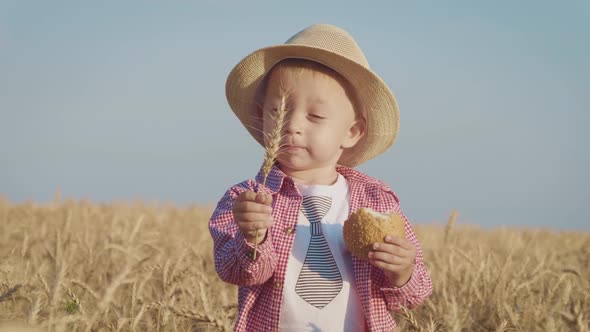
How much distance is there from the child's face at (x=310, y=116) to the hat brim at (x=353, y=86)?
75 mm

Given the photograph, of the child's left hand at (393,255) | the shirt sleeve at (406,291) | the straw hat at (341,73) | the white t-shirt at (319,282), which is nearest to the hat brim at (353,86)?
the straw hat at (341,73)

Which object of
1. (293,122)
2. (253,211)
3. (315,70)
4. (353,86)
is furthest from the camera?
(353,86)

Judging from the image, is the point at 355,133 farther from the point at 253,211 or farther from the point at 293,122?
the point at 253,211

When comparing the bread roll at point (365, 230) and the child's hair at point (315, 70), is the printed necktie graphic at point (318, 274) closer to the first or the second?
the bread roll at point (365, 230)

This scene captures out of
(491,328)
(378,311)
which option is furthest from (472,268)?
(378,311)

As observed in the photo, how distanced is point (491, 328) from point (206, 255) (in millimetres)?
2433

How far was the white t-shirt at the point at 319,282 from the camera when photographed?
290 centimetres

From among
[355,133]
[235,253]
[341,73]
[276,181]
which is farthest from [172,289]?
[341,73]

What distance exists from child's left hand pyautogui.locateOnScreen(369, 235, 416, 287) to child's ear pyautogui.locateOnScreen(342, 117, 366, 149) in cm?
61

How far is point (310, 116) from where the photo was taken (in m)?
2.96

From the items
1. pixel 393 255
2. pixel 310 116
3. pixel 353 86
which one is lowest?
pixel 393 255

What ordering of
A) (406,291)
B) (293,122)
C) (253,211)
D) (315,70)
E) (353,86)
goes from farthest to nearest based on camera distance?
(353,86) < (315,70) < (406,291) < (293,122) < (253,211)

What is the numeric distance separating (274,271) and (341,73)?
932 millimetres

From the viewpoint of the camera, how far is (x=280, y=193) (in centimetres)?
→ 309
